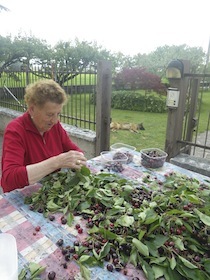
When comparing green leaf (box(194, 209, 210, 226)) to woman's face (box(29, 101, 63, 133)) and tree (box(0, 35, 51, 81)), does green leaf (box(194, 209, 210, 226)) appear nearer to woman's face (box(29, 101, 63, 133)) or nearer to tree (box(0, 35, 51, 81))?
woman's face (box(29, 101, 63, 133))

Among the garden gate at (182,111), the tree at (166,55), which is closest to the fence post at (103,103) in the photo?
the garden gate at (182,111)

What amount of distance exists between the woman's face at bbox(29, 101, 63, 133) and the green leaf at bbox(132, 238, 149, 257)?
1.12m

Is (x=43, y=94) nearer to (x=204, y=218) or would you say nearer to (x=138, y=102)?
(x=204, y=218)

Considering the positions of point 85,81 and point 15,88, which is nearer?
point 85,81

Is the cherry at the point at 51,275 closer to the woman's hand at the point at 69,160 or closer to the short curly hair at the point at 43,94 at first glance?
the woman's hand at the point at 69,160

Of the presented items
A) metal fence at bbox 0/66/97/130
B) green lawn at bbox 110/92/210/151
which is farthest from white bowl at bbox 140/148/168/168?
green lawn at bbox 110/92/210/151

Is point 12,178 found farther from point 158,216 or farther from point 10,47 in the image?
point 10,47

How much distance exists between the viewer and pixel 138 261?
932mm

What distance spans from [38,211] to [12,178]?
331 millimetres

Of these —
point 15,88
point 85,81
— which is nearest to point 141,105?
point 15,88

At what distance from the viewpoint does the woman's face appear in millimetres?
1696

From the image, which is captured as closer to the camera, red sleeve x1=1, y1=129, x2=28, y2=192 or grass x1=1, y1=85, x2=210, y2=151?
red sleeve x1=1, y1=129, x2=28, y2=192

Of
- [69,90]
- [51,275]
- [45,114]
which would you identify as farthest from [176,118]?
[69,90]

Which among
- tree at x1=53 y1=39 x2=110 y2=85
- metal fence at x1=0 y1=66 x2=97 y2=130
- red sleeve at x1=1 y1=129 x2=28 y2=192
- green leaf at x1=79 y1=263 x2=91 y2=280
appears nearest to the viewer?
green leaf at x1=79 y1=263 x2=91 y2=280
